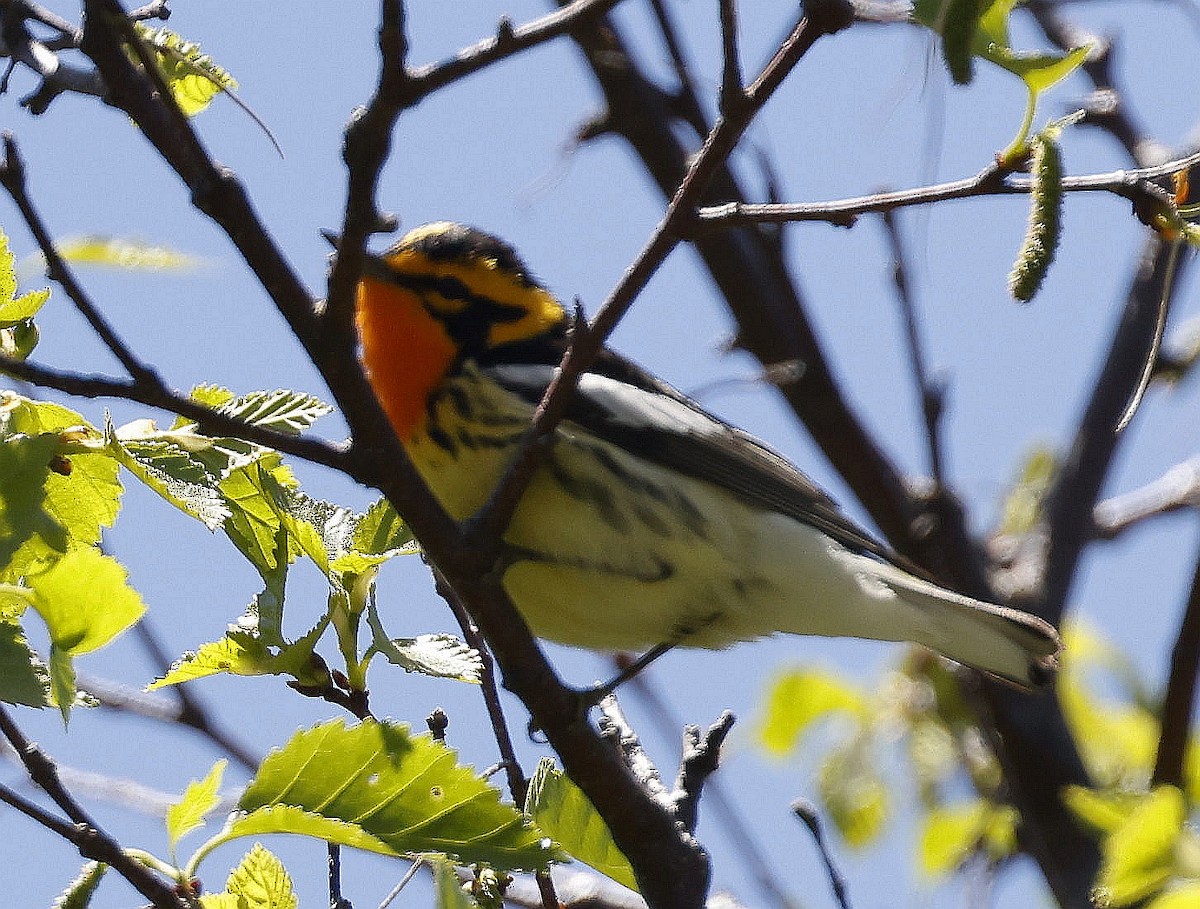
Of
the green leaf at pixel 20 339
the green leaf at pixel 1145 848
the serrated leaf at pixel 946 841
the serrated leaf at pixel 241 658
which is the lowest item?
the serrated leaf at pixel 946 841

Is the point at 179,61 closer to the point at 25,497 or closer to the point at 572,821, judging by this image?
the point at 25,497

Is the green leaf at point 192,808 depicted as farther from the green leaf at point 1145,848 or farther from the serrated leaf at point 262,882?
the green leaf at point 1145,848

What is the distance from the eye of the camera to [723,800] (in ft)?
10.7

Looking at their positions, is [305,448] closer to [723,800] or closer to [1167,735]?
[723,800]

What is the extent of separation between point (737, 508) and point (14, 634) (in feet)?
6.54

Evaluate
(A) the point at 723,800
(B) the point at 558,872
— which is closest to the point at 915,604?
(A) the point at 723,800

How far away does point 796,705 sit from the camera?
3.93 meters

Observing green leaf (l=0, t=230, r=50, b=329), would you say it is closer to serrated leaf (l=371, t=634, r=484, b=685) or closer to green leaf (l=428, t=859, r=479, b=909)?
serrated leaf (l=371, t=634, r=484, b=685)

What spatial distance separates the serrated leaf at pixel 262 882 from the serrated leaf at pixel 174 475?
18.6 inches

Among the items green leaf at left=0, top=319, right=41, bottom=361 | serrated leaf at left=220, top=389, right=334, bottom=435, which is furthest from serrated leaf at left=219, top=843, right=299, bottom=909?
green leaf at left=0, top=319, right=41, bottom=361

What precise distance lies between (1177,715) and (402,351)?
1.88 meters

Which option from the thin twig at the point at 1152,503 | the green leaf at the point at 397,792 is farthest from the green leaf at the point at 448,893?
the thin twig at the point at 1152,503

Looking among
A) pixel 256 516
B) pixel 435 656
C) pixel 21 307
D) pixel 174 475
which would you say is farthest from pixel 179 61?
pixel 435 656

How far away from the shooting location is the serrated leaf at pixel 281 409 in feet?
7.32
